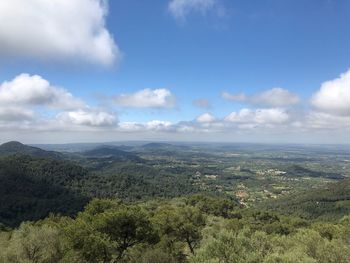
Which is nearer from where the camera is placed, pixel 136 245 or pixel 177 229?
pixel 136 245

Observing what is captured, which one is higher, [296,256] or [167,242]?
[296,256]

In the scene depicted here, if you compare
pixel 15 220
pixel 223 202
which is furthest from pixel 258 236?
pixel 15 220

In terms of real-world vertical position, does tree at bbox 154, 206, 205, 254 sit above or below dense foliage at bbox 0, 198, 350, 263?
below

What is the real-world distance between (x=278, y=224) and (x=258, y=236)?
44488 mm

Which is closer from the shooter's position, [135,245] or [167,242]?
[135,245]

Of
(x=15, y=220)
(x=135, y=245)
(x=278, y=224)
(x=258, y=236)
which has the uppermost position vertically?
(x=258, y=236)

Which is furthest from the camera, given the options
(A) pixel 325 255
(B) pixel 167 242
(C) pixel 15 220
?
(C) pixel 15 220

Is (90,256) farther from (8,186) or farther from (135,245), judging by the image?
(8,186)

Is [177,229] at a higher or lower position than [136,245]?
lower

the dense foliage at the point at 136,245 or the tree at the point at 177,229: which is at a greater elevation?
the dense foliage at the point at 136,245

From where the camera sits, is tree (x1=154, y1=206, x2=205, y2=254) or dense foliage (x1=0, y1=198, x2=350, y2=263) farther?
tree (x1=154, y1=206, x2=205, y2=254)

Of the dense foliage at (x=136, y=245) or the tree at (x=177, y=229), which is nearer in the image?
the dense foliage at (x=136, y=245)

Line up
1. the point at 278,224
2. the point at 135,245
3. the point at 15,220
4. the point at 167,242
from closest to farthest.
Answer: the point at 135,245 → the point at 167,242 → the point at 278,224 → the point at 15,220

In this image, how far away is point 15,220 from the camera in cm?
14738
